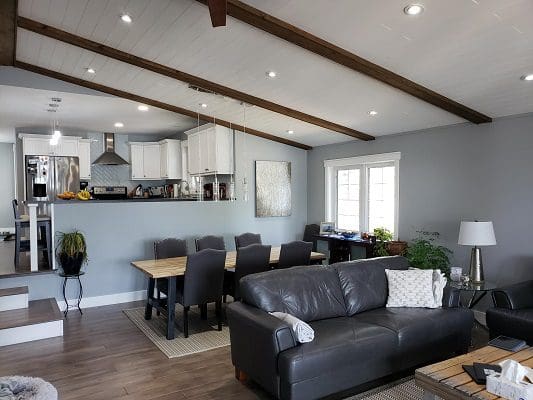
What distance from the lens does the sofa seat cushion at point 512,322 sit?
3.45 m

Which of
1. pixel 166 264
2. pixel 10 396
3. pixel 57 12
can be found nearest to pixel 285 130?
pixel 166 264

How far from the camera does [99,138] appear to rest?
8375 mm

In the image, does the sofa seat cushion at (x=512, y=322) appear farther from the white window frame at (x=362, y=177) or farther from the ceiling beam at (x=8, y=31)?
the ceiling beam at (x=8, y=31)

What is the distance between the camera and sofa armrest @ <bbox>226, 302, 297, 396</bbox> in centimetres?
280

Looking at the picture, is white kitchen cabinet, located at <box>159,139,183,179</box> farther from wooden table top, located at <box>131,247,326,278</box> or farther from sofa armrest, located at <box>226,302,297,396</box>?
sofa armrest, located at <box>226,302,297,396</box>

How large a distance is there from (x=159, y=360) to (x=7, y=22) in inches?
139

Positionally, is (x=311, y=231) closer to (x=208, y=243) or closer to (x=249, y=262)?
(x=208, y=243)

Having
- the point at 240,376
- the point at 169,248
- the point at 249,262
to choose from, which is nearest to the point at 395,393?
the point at 240,376

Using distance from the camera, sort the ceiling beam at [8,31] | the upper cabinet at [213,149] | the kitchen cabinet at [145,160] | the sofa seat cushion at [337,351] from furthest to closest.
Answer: the kitchen cabinet at [145,160] → the upper cabinet at [213,149] → the ceiling beam at [8,31] → the sofa seat cushion at [337,351]

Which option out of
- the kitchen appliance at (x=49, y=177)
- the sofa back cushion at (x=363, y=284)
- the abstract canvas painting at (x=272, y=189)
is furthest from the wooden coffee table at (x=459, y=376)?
the kitchen appliance at (x=49, y=177)

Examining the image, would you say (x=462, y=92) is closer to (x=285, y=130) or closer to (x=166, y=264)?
(x=285, y=130)

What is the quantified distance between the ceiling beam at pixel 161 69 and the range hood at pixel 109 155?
153 inches

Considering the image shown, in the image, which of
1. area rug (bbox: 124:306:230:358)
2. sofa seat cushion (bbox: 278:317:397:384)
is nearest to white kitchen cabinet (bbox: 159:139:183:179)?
area rug (bbox: 124:306:230:358)

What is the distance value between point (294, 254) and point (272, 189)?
2595 millimetres
